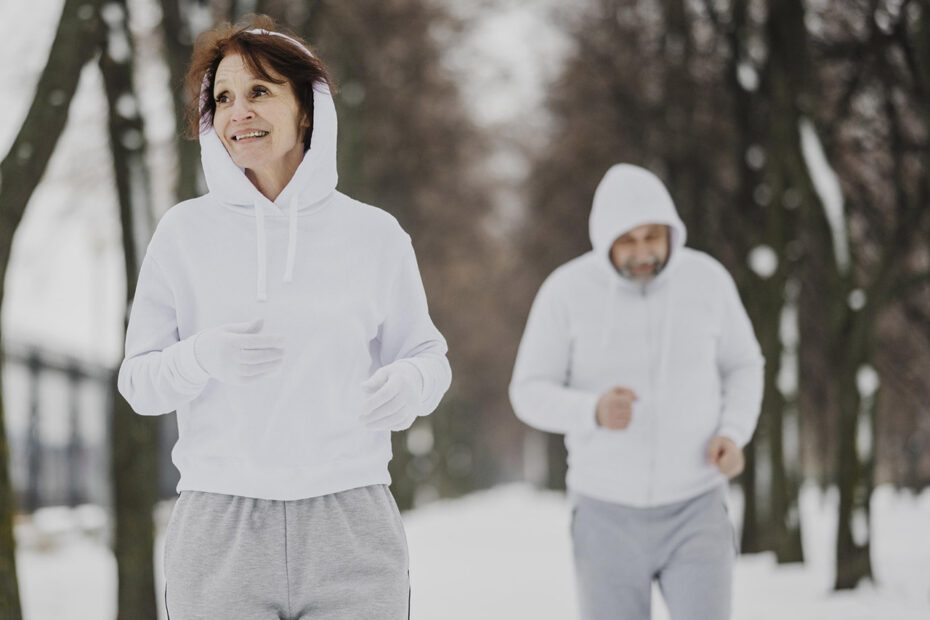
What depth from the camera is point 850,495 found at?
11.1 metres

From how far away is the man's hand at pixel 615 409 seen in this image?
471 cm

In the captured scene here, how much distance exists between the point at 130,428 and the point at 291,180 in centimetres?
582

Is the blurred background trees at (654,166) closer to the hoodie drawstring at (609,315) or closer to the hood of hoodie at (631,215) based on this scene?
the hood of hoodie at (631,215)

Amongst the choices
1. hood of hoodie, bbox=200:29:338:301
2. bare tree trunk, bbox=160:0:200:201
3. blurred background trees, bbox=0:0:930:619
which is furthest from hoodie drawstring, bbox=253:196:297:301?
bare tree trunk, bbox=160:0:200:201

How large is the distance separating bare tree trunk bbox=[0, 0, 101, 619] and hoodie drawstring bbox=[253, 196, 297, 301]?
388 cm

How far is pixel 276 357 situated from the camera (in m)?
2.85

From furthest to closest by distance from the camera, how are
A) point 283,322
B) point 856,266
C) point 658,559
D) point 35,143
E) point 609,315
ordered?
point 856,266, point 35,143, point 609,315, point 658,559, point 283,322

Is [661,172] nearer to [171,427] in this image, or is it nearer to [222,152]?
[171,427]

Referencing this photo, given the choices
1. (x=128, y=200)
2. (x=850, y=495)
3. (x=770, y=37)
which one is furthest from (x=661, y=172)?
(x=128, y=200)

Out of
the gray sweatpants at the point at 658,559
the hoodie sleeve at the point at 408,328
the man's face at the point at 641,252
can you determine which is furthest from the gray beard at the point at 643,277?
the hoodie sleeve at the point at 408,328

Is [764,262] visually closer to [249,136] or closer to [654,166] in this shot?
[654,166]

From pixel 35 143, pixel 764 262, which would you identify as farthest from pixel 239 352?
pixel 764 262

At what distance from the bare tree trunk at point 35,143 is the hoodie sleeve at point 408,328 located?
3.83 meters

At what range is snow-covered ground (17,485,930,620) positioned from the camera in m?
10.3
